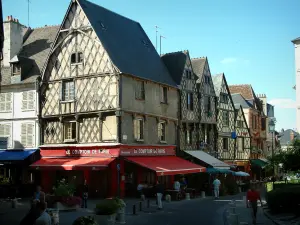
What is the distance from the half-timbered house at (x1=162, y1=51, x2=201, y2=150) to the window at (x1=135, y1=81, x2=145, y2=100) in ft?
14.7

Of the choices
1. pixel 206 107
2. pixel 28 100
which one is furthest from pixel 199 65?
pixel 28 100

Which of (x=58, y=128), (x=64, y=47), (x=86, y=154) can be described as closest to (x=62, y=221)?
(x=86, y=154)

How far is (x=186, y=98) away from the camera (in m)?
33.7

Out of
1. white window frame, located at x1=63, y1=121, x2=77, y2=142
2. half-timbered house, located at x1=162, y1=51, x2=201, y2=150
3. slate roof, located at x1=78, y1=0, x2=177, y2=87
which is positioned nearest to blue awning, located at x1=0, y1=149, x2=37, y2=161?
white window frame, located at x1=63, y1=121, x2=77, y2=142

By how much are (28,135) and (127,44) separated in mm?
8746

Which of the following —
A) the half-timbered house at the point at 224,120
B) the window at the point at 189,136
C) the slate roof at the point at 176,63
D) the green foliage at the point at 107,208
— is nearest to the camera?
the green foliage at the point at 107,208

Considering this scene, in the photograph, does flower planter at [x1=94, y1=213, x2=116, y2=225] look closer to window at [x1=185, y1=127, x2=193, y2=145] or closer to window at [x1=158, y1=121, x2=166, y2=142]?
window at [x1=158, y1=121, x2=166, y2=142]

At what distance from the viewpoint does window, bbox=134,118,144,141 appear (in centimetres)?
2791

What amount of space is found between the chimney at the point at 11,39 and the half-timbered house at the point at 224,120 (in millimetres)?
17473

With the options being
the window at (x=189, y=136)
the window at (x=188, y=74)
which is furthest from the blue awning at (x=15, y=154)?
the window at (x=188, y=74)

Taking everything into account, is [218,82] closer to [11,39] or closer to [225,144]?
[225,144]

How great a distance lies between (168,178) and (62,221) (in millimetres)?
15208

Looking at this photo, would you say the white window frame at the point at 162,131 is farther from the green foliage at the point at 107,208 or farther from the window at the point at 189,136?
the green foliage at the point at 107,208

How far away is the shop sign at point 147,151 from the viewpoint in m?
26.5
